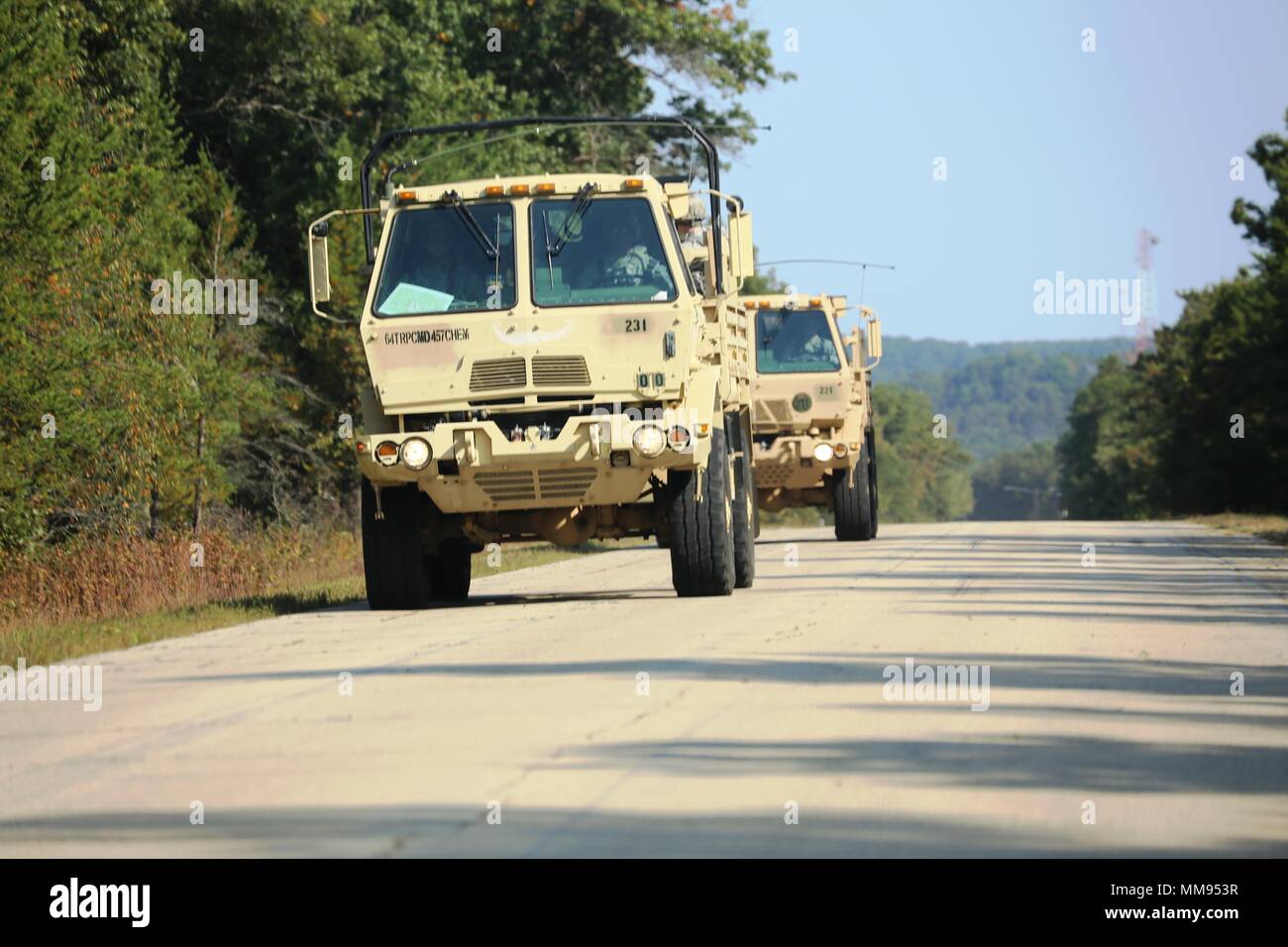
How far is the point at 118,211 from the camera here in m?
28.8

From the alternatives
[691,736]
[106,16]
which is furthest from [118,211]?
[691,736]

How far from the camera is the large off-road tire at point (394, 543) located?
15602 millimetres

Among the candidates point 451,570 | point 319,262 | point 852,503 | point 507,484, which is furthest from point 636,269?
point 852,503

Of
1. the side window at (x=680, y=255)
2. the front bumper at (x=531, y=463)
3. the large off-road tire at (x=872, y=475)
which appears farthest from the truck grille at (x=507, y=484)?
the large off-road tire at (x=872, y=475)

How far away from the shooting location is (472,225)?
1555 centimetres

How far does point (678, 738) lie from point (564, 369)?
7.01 metres

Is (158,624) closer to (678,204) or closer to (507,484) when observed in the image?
(507,484)

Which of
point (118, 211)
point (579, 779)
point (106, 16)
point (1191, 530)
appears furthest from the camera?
point (106, 16)

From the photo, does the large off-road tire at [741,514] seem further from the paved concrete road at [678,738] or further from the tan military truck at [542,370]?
the paved concrete road at [678,738]

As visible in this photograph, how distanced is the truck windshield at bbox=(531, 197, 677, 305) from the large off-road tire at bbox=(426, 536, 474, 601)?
2625 mm

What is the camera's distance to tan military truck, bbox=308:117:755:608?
14.9 m
